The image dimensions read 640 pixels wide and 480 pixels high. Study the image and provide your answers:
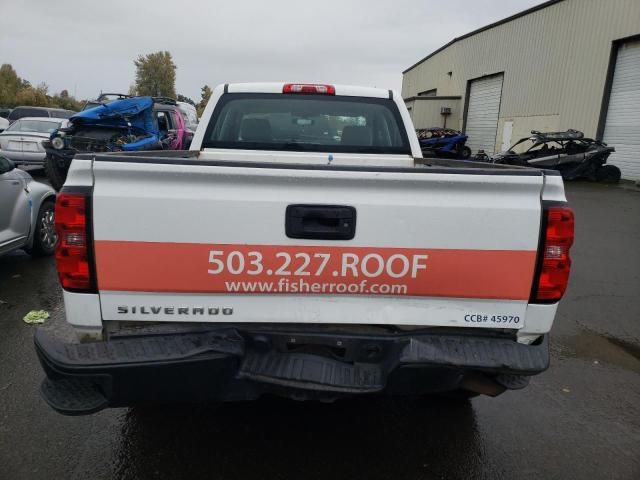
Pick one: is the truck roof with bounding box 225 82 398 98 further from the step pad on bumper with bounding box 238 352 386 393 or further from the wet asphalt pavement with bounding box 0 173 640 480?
the step pad on bumper with bounding box 238 352 386 393

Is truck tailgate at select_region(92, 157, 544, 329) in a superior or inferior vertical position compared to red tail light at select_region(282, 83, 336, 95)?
inferior

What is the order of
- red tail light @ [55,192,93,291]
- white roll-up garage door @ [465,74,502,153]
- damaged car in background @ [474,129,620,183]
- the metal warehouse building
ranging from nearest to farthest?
red tail light @ [55,192,93,291] < damaged car in background @ [474,129,620,183] < the metal warehouse building < white roll-up garage door @ [465,74,502,153]

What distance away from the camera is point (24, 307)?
16.5 feet

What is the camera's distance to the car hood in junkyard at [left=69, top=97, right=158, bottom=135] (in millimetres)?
11977

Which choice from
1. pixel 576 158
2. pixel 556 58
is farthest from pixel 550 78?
pixel 576 158

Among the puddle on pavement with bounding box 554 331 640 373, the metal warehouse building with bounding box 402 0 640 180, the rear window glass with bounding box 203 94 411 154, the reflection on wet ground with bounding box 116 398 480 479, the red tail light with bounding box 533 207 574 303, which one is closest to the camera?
the red tail light with bounding box 533 207 574 303

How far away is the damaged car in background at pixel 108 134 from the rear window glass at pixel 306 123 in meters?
7.49

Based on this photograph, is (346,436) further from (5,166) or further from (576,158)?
(576,158)

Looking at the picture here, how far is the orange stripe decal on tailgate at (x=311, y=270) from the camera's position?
2.29m

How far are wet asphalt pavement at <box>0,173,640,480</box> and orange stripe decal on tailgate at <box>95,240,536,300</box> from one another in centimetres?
108

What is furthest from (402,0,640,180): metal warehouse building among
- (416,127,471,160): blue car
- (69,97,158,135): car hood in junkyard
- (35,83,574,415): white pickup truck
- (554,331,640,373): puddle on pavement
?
(35,83,574,415): white pickup truck

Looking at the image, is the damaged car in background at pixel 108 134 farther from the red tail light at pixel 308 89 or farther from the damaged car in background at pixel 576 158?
the damaged car in background at pixel 576 158

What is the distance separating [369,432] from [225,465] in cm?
89

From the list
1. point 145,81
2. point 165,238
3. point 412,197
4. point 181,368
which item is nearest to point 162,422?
point 181,368
